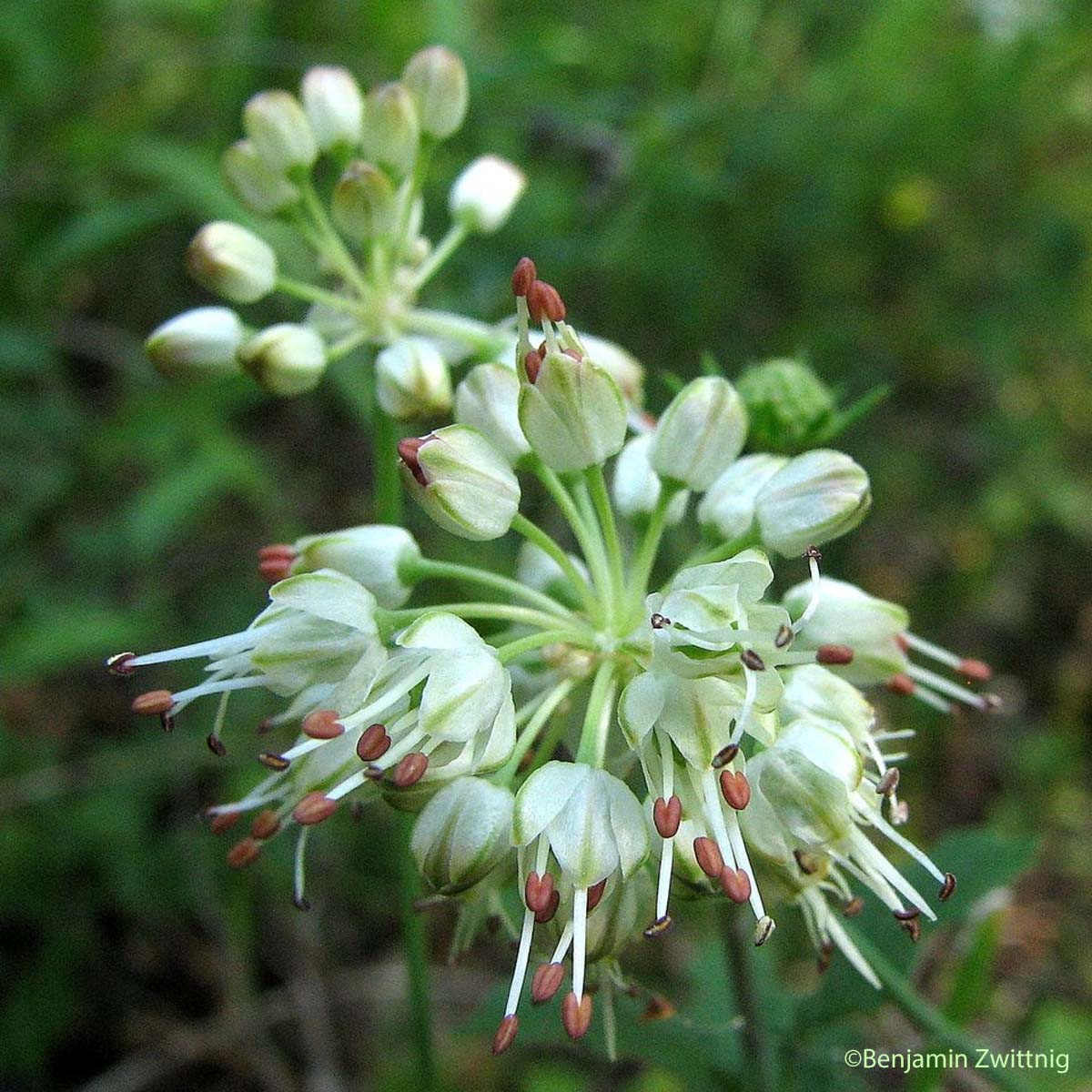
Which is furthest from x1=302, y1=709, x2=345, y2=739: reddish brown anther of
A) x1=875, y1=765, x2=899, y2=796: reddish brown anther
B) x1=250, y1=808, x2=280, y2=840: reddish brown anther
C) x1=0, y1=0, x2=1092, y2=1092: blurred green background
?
x1=0, y1=0, x2=1092, y2=1092: blurred green background

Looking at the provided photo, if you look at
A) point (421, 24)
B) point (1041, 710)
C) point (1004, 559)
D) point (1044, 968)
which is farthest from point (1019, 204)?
point (1044, 968)

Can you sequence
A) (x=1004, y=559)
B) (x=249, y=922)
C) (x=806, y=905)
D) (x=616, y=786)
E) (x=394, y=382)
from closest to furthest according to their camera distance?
(x=616, y=786) → (x=806, y=905) → (x=394, y=382) → (x=249, y=922) → (x=1004, y=559)

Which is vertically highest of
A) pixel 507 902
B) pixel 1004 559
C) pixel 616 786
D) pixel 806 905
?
pixel 616 786

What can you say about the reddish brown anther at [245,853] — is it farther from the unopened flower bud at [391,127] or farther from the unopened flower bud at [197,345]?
the unopened flower bud at [391,127]

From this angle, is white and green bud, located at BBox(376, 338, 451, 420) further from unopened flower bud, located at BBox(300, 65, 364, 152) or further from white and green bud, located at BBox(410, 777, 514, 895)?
white and green bud, located at BBox(410, 777, 514, 895)

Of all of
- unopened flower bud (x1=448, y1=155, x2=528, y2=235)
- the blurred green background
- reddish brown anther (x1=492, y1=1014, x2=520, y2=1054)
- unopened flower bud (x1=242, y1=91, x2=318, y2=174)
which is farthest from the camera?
the blurred green background

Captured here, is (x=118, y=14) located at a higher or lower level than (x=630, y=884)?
higher

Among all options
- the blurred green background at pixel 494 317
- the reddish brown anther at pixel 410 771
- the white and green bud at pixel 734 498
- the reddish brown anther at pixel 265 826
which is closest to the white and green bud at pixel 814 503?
the white and green bud at pixel 734 498

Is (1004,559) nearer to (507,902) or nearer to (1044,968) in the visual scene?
(1044,968)
